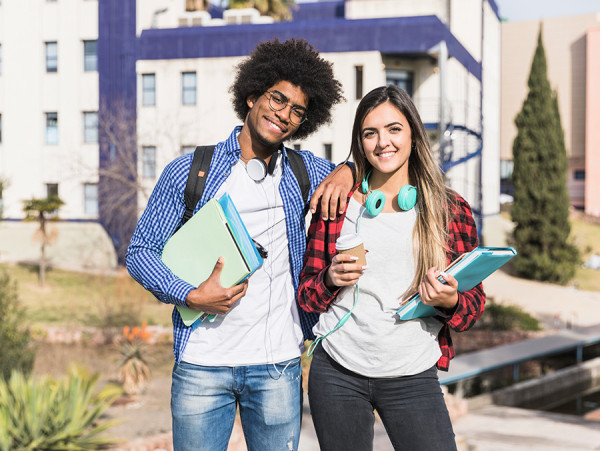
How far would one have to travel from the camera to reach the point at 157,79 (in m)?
23.9

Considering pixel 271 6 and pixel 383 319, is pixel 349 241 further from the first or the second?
pixel 271 6

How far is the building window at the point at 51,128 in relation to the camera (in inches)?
1017

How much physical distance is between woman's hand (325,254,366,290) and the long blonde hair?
0.82 feet

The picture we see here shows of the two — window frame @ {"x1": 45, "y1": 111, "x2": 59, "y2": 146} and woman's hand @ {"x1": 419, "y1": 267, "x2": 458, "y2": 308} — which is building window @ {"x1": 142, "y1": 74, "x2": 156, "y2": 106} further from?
woman's hand @ {"x1": 419, "y1": 267, "x2": 458, "y2": 308}

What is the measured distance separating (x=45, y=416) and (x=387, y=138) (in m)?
5.55

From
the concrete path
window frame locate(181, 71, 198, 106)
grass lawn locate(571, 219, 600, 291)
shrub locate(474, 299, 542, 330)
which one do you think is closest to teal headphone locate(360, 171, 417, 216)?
the concrete path

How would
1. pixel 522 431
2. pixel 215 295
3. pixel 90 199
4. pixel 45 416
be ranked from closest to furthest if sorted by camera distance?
pixel 215 295 < pixel 45 416 < pixel 522 431 < pixel 90 199

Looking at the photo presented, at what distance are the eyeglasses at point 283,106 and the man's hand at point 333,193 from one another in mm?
286

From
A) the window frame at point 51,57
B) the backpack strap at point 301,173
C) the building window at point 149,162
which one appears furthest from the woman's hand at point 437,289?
the window frame at point 51,57

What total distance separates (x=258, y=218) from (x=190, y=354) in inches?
24.3

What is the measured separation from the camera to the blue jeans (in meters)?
2.73

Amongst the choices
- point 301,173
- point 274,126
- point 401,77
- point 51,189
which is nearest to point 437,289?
point 301,173

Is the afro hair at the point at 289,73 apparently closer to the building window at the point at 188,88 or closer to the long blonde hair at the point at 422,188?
the long blonde hair at the point at 422,188

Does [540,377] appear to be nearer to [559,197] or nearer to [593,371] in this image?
[593,371]
